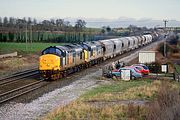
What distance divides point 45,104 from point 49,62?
10.5 m

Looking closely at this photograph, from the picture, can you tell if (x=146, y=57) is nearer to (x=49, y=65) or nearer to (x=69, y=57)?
(x=69, y=57)

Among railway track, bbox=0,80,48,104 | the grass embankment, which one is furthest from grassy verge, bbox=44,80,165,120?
railway track, bbox=0,80,48,104

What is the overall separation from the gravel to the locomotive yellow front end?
217 centimetres

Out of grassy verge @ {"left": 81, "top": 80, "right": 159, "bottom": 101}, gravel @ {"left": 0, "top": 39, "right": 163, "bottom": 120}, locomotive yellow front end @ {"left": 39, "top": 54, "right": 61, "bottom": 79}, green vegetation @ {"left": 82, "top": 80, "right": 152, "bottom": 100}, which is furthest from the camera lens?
locomotive yellow front end @ {"left": 39, "top": 54, "right": 61, "bottom": 79}

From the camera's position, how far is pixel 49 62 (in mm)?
33438

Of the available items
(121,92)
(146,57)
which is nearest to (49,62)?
(121,92)

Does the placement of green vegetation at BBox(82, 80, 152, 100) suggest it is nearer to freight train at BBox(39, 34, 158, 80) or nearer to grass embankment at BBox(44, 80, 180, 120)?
grass embankment at BBox(44, 80, 180, 120)

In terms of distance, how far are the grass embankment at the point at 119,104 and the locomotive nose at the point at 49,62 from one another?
5440mm

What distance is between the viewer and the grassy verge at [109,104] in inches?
778

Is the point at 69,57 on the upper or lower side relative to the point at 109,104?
upper

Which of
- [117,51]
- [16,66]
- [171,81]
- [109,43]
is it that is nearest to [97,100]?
[171,81]

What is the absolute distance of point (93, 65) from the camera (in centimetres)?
4953

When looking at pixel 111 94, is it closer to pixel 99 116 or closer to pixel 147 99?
pixel 147 99

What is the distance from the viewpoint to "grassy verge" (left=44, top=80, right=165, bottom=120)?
778 inches
